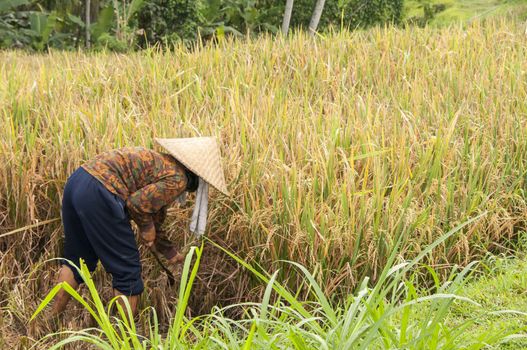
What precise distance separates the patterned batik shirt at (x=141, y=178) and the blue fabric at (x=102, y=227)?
1.6 inches

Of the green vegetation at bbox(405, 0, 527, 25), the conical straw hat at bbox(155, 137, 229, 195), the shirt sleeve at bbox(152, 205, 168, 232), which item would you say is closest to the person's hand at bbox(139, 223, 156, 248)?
the shirt sleeve at bbox(152, 205, 168, 232)

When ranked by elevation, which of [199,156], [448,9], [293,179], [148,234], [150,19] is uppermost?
[448,9]

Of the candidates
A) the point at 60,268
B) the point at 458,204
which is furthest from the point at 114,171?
the point at 458,204

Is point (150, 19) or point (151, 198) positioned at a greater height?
point (150, 19)

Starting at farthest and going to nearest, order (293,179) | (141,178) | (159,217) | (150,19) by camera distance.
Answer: (150,19)
(293,179)
(159,217)
(141,178)

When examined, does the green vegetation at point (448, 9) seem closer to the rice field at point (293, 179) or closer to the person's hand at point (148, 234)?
the rice field at point (293, 179)

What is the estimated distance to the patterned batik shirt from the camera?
290 cm

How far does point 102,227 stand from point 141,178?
10.3 inches

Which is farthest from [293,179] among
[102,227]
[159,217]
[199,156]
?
[102,227]

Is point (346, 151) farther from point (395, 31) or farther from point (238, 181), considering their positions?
point (395, 31)

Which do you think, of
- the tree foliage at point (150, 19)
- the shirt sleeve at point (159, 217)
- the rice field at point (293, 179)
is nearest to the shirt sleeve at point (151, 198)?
the shirt sleeve at point (159, 217)

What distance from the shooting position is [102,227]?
2932 millimetres

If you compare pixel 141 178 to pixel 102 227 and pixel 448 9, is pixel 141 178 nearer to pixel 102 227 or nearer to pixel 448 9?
pixel 102 227

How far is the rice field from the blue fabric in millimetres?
309
